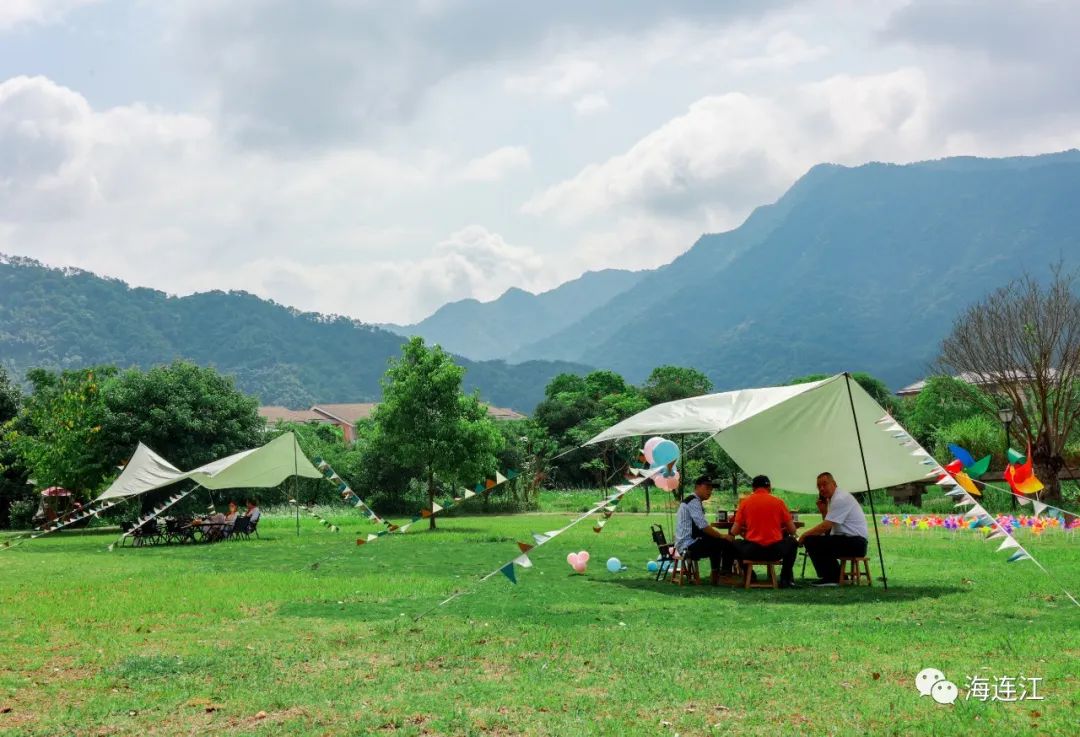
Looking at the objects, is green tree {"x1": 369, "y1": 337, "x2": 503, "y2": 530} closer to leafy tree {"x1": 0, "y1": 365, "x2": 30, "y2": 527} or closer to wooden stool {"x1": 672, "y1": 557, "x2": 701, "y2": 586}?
wooden stool {"x1": 672, "y1": 557, "x2": 701, "y2": 586}

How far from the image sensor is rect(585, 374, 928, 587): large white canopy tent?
13609 mm

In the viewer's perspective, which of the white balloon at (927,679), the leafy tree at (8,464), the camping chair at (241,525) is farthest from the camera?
the leafy tree at (8,464)

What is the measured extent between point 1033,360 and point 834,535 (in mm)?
24241

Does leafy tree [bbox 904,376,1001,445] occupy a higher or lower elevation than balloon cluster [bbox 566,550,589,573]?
higher

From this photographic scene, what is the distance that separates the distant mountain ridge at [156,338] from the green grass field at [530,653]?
153 m

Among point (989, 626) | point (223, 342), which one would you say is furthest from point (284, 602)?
point (223, 342)

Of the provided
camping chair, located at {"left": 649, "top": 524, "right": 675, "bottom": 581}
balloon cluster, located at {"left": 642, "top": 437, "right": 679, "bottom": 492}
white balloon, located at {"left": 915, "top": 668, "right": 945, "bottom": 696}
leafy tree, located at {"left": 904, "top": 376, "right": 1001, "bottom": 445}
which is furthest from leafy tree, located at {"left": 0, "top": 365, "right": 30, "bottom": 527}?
leafy tree, located at {"left": 904, "top": 376, "right": 1001, "bottom": 445}

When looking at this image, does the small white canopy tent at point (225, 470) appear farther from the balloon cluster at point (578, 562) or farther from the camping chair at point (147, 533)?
the balloon cluster at point (578, 562)

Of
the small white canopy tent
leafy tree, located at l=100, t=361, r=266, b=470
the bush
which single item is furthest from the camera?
the bush

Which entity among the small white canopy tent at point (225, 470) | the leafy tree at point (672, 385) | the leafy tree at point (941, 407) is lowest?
the small white canopy tent at point (225, 470)

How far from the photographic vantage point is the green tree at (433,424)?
2805cm

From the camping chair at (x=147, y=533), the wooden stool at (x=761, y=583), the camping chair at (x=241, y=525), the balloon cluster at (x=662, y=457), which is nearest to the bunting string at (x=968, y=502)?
the wooden stool at (x=761, y=583)

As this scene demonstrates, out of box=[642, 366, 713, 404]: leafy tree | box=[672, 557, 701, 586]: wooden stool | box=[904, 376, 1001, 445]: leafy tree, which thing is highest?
box=[642, 366, 713, 404]: leafy tree

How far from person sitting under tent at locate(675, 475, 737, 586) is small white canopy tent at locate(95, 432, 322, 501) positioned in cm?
1408
